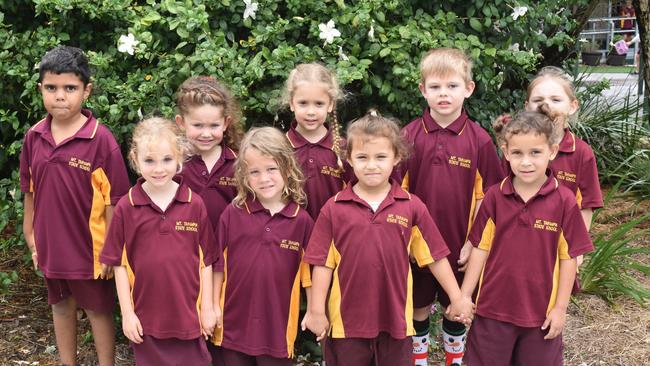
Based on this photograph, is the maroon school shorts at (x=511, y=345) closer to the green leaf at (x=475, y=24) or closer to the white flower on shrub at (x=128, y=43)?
the green leaf at (x=475, y=24)

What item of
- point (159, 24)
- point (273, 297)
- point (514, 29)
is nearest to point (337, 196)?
point (273, 297)

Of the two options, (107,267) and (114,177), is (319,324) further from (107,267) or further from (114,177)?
(114,177)

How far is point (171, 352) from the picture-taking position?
325 cm

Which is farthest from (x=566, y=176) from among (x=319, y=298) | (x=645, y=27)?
(x=645, y=27)

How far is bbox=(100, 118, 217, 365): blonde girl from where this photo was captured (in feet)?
10.4

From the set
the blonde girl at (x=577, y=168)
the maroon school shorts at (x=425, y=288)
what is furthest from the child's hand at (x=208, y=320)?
the blonde girl at (x=577, y=168)

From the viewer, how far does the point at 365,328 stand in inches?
124

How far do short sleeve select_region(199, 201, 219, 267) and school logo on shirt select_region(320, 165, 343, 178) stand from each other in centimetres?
59

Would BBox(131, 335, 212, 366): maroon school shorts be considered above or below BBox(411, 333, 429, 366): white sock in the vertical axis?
above

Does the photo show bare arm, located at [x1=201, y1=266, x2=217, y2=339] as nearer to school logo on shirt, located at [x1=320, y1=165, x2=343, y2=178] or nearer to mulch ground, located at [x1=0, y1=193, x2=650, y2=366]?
school logo on shirt, located at [x1=320, y1=165, x2=343, y2=178]

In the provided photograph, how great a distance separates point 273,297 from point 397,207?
65 cm

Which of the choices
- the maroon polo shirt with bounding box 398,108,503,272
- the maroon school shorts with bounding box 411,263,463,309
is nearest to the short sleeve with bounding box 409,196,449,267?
the maroon polo shirt with bounding box 398,108,503,272

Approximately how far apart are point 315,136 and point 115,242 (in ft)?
3.38

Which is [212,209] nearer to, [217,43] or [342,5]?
[217,43]
